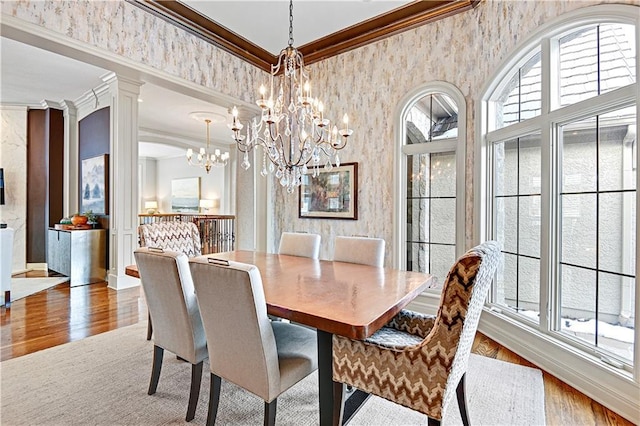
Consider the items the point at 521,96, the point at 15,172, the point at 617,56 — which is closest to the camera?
the point at 617,56

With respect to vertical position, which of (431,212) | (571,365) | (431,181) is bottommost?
(571,365)

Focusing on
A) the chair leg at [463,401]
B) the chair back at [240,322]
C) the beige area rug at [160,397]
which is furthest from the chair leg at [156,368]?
the chair leg at [463,401]

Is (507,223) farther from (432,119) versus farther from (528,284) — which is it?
(432,119)

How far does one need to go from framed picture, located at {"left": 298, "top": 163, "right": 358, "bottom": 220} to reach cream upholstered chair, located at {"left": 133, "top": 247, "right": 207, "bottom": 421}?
8.47 ft

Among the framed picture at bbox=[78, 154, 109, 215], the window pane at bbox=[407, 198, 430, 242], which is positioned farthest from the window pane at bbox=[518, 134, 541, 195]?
the framed picture at bbox=[78, 154, 109, 215]

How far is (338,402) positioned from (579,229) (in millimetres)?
2178

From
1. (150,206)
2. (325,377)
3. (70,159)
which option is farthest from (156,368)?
(150,206)

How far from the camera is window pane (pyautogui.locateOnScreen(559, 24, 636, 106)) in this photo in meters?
2.04

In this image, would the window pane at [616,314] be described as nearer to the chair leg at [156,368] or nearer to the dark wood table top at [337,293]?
the dark wood table top at [337,293]

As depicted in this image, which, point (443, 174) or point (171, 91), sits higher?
point (171, 91)

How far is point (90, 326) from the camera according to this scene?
3.12 metres

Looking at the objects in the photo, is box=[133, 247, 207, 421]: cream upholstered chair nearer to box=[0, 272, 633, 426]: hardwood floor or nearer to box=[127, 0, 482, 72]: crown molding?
box=[0, 272, 633, 426]: hardwood floor

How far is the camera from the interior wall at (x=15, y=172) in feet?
18.8

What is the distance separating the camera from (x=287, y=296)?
1.64m
